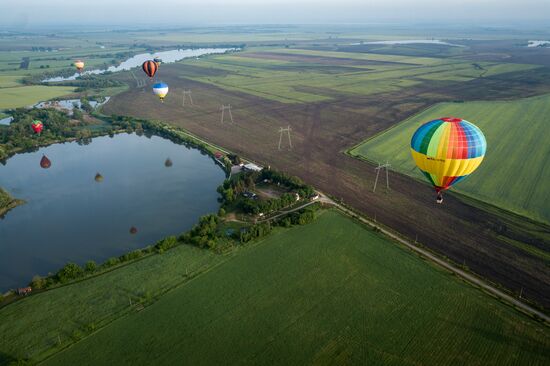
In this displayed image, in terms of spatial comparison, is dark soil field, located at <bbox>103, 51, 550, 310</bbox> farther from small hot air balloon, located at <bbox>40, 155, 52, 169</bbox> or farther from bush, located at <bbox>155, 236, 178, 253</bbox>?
small hot air balloon, located at <bbox>40, 155, 52, 169</bbox>

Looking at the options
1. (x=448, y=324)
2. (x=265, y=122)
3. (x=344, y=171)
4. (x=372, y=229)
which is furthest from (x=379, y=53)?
(x=448, y=324)

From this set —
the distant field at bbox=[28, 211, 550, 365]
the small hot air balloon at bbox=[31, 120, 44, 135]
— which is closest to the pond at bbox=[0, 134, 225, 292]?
the small hot air balloon at bbox=[31, 120, 44, 135]

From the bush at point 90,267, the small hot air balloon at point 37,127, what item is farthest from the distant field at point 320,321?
the small hot air balloon at point 37,127

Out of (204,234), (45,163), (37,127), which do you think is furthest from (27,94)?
(204,234)

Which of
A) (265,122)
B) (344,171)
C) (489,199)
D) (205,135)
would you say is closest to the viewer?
(489,199)

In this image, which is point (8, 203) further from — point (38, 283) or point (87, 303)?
point (87, 303)

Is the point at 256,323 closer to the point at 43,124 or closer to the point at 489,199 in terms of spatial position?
the point at 489,199
